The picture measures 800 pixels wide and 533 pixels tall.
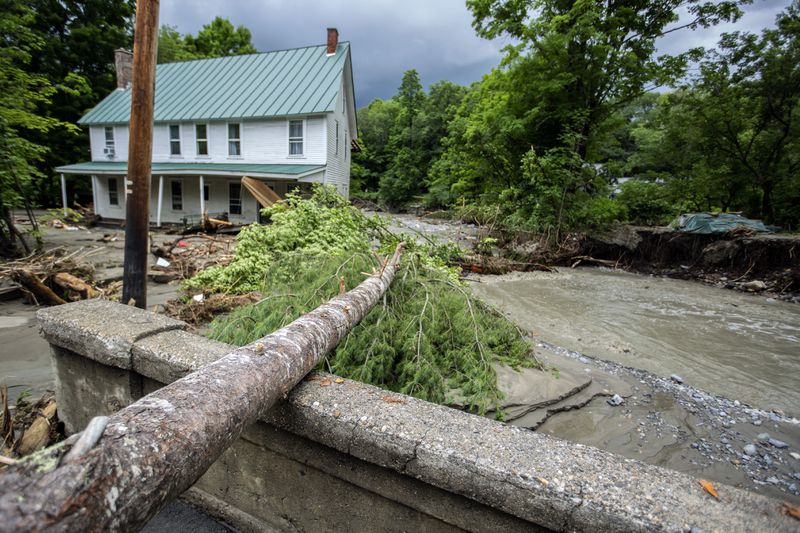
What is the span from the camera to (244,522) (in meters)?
1.95

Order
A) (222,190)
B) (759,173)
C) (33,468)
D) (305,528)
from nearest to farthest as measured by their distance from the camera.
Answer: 1. (33,468)
2. (305,528)
3. (759,173)
4. (222,190)

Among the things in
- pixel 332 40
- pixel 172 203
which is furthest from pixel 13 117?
pixel 332 40

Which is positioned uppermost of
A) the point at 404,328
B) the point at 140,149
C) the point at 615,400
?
the point at 140,149

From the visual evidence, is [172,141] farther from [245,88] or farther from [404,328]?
[404,328]

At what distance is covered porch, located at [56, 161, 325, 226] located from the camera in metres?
16.6

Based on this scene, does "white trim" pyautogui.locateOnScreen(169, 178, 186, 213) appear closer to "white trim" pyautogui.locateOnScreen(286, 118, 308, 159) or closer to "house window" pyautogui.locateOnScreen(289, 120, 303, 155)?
"white trim" pyautogui.locateOnScreen(286, 118, 308, 159)

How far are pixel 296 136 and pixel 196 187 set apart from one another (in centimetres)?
663

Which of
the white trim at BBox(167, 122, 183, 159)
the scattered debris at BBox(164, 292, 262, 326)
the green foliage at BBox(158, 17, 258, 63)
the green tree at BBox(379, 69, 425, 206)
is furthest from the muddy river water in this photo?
the green foliage at BBox(158, 17, 258, 63)

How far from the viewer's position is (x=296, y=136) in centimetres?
1702

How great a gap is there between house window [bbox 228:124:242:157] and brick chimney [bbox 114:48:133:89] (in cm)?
748

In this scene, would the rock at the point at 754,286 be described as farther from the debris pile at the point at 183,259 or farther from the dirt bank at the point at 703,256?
the debris pile at the point at 183,259

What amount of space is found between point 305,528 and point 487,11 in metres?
18.4

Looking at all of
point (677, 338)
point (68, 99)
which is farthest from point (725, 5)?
point (68, 99)

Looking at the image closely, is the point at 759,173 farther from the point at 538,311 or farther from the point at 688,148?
the point at 538,311
